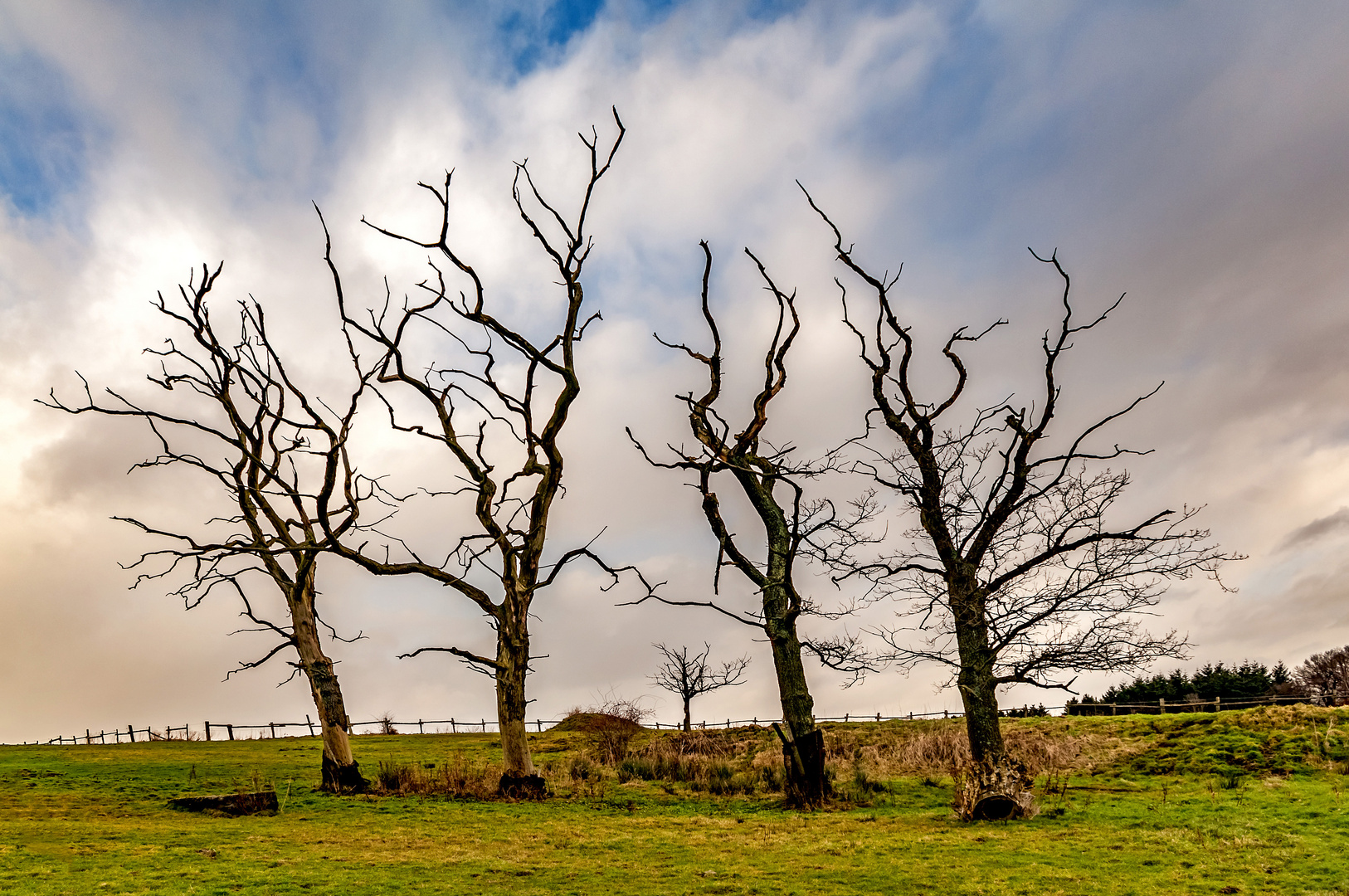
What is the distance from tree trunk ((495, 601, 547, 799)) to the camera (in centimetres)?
1991

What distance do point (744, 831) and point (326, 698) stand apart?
11.5 m

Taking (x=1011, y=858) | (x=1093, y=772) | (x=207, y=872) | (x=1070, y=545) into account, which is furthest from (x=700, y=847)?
(x=1093, y=772)

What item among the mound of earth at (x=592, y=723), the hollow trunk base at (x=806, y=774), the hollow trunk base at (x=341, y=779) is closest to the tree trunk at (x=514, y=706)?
the hollow trunk base at (x=341, y=779)

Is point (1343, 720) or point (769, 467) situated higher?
point (769, 467)

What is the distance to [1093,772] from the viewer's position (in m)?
23.3

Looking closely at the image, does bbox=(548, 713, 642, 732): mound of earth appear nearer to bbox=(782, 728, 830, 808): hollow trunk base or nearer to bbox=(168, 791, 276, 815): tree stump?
bbox=(782, 728, 830, 808): hollow trunk base

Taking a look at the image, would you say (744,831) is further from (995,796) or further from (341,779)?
(341,779)

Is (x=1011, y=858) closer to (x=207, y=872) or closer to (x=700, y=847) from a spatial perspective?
(x=700, y=847)

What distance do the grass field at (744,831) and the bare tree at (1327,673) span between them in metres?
46.8

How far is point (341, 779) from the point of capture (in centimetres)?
2036

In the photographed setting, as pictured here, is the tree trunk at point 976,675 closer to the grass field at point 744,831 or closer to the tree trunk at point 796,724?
the grass field at point 744,831

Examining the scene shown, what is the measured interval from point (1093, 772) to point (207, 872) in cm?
2141

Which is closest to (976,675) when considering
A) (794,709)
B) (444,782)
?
(794,709)

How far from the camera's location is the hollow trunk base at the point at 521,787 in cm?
1967
